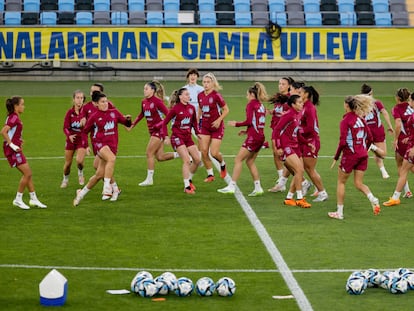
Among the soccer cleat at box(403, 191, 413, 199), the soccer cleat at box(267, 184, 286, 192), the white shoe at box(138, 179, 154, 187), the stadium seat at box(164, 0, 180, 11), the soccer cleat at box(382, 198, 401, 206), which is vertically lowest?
the soccer cleat at box(382, 198, 401, 206)

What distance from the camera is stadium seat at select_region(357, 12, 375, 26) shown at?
43.8 meters

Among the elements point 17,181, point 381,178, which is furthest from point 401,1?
point 17,181

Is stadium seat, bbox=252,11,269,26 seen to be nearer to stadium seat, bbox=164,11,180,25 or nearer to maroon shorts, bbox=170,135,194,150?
stadium seat, bbox=164,11,180,25

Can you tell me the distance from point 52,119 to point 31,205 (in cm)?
1344

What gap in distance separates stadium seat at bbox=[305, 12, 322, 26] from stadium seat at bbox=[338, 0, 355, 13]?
1327mm

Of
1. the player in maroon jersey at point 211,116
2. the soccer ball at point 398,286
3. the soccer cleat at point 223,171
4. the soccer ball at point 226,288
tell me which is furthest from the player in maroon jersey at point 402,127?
the soccer ball at point 226,288

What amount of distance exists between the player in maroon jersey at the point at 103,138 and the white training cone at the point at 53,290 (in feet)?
21.7

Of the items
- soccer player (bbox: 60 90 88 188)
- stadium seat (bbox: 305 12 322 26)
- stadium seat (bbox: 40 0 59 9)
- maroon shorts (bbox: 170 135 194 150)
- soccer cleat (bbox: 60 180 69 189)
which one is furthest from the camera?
stadium seat (bbox: 40 0 59 9)

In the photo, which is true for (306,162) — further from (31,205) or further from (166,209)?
(31,205)

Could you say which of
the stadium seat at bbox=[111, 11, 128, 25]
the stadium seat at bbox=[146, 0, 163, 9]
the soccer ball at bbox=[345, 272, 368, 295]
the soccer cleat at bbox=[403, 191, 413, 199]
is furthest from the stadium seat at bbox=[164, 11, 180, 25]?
the soccer ball at bbox=[345, 272, 368, 295]

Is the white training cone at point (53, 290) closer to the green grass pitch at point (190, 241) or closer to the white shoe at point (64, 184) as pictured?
the green grass pitch at point (190, 241)

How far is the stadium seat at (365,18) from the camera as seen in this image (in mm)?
43812

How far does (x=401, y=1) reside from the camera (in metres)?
45.6

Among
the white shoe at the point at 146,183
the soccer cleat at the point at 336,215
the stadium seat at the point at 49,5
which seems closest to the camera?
the soccer cleat at the point at 336,215
